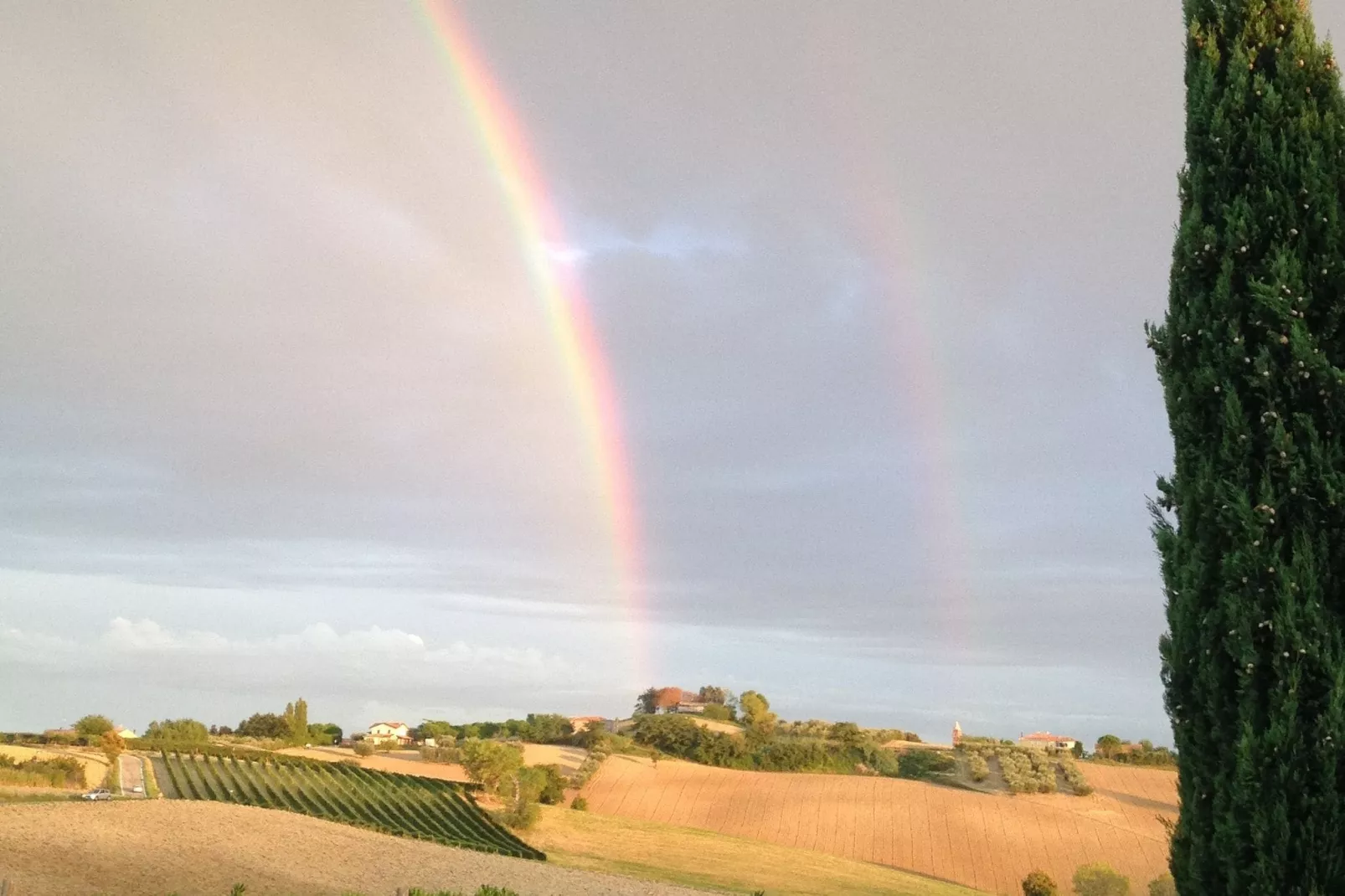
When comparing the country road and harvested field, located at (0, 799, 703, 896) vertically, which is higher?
the country road

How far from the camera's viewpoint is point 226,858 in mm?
20344

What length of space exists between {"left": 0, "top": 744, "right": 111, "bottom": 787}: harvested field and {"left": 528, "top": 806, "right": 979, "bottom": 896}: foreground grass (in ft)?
40.8

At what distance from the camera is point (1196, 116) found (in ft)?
30.6

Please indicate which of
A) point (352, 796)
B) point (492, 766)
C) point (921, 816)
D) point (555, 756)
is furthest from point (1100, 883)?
point (555, 756)

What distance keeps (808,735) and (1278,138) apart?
149ft

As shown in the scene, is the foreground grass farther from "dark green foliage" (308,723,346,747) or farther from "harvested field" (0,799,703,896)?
"dark green foliage" (308,723,346,747)

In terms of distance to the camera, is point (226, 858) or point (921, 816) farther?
point (921, 816)

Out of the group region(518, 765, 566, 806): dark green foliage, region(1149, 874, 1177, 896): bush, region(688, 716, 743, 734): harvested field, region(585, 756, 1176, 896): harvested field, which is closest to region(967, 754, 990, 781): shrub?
region(585, 756, 1176, 896): harvested field

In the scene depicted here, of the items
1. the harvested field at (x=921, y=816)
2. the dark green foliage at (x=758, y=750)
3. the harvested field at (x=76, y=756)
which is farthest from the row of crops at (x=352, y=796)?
Result: the dark green foliage at (x=758, y=750)

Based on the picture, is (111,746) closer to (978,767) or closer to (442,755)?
(442,755)

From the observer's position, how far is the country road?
95.9 feet

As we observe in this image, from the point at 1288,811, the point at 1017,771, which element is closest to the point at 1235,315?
the point at 1288,811

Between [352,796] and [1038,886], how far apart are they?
1937cm

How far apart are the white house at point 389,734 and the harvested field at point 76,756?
476 inches
